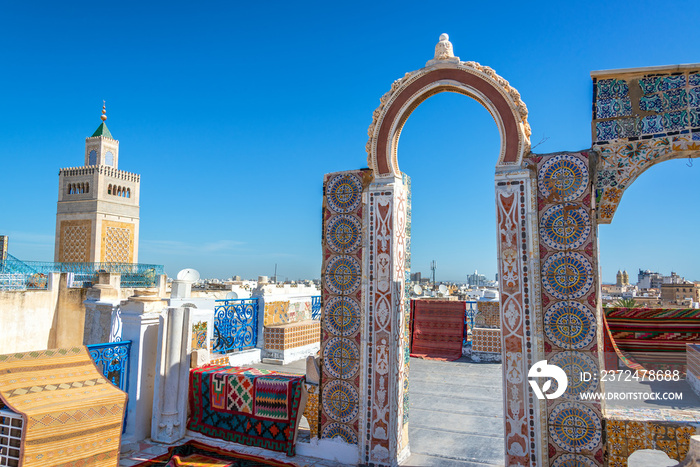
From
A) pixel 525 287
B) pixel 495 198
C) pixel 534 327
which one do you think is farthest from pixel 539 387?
pixel 495 198

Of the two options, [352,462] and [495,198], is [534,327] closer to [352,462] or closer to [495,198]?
[495,198]

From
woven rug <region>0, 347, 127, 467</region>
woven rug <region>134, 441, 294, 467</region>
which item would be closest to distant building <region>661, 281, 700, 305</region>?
woven rug <region>134, 441, 294, 467</region>

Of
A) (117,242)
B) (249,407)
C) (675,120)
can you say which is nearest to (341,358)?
(249,407)

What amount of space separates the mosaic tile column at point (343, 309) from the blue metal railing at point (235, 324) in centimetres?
446

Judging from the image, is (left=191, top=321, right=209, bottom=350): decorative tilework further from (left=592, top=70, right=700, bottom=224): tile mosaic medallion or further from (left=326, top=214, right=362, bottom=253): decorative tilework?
(left=592, top=70, right=700, bottom=224): tile mosaic medallion

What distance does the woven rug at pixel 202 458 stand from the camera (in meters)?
3.67

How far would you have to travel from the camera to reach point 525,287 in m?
3.41

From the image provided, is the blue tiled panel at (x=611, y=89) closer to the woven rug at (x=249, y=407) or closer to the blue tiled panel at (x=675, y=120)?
the blue tiled panel at (x=675, y=120)

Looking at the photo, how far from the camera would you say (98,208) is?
26750 millimetres

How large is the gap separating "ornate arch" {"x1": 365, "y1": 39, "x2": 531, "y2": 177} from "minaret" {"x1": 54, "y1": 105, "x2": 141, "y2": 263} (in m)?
26.6

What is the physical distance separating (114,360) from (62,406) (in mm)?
1202

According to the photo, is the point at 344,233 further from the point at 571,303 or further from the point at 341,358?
the point at 571,303

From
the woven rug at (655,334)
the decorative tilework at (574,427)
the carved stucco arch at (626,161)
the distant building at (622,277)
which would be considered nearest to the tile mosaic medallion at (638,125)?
the carved stucco arch at (626,161)

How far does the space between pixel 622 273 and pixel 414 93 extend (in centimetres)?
6164
